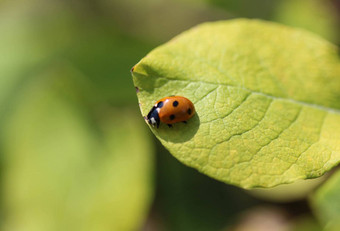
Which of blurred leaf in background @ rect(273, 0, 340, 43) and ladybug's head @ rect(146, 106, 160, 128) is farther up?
blurred leaf in background @ rect(273, 0, 340, 43)

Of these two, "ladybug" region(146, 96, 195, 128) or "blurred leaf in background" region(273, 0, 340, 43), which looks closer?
"ladybug" region(146, 96, 195, 128)

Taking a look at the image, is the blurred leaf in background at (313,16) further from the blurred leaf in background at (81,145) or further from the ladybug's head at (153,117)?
the ladybug's head at (153,117)

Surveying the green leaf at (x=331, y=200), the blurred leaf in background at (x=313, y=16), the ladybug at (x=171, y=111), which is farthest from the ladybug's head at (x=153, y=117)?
the blurred leaf in background at (x=313, y=16)

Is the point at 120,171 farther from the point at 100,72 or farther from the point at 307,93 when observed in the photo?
the point at 307,93

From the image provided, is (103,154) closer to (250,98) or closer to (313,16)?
(250,98)

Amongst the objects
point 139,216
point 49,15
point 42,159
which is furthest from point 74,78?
point 49,15

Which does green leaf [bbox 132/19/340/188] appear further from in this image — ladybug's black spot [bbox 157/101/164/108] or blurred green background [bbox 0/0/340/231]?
blurred green background [bbox 0/0/340/231]

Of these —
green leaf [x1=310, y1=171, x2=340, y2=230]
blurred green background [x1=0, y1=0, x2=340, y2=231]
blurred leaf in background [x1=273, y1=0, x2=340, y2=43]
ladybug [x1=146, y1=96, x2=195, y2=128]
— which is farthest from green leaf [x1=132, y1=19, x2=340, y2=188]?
blurred leaf in background [x1=273, y1=0, x2=340, y2=43]
